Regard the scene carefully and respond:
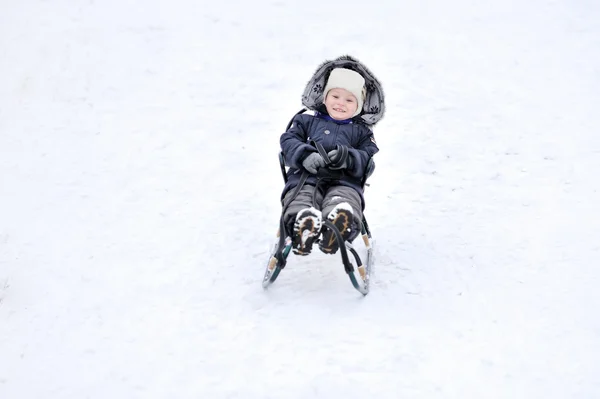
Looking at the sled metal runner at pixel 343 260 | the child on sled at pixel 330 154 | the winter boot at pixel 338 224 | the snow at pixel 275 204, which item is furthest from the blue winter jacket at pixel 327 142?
the snow at pixel 275 204

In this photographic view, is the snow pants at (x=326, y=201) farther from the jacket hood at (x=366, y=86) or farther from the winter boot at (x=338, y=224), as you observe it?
the jacket hood at (x=366, y=86)

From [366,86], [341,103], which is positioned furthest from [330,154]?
[366,86]

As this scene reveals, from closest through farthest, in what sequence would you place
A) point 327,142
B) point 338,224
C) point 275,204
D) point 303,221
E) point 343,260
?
1. point 303,221
2. point 338,224
3. point 343,260
4. point 327,142
5. point 275,204

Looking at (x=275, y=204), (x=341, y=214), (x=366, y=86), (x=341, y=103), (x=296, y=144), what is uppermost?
(x=366, y=86)

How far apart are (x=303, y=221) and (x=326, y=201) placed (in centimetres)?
43

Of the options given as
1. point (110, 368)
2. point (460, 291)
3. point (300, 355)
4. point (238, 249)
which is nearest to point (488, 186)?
point (460, 291)

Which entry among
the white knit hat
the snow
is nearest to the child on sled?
the white knit hat

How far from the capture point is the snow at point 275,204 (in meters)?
4.99

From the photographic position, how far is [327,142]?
5.71 meters

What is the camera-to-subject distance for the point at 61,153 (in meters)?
7.88

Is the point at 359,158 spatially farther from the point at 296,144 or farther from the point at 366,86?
the point at 366,86

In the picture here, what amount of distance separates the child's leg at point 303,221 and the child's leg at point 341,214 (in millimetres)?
99

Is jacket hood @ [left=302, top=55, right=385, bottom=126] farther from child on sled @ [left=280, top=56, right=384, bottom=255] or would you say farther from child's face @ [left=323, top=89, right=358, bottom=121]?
child's face @ [left=323, top=89, right=358, bottom=121]

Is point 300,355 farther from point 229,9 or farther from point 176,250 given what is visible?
point 229,9
